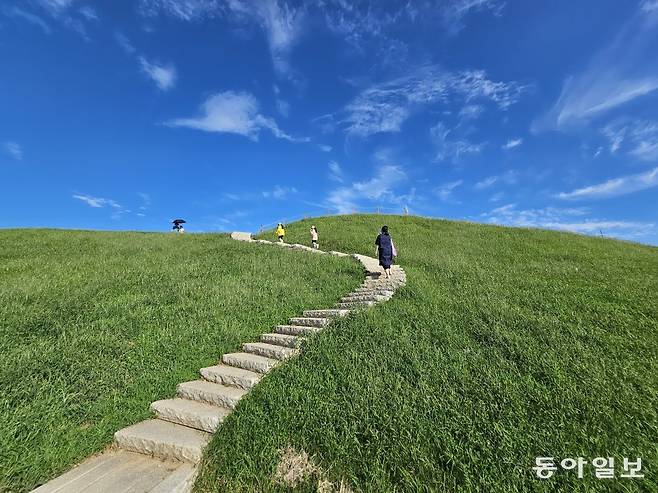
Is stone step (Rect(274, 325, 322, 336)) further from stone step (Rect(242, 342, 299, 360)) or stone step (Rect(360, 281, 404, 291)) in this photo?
stone step (Rect(360, 281, 404, 291))

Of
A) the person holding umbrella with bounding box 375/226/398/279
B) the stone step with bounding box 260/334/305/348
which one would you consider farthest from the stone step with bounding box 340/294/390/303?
the stone step with bounding box 260/334/305/348

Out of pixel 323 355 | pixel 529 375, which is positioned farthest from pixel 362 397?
pixel 529 375

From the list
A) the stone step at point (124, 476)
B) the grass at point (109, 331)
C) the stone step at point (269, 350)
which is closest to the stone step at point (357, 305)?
the grass at point (109, 331)

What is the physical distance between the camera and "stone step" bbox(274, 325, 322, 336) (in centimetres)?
930

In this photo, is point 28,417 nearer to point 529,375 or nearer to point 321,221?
point 529,375

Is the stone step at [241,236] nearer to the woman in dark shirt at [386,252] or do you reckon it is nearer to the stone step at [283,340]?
the woman in dark shirt at [386,252]

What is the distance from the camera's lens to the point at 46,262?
56.5 feet

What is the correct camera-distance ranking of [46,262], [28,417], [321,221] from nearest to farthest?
1. [28,417]
2. [46,262]
3. [321,221]

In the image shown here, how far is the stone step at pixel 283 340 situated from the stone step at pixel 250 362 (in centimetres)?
75

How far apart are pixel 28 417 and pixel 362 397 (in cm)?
541

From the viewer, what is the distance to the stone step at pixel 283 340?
8.78 metres

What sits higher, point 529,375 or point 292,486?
point 529,375

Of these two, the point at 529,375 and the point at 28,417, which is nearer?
the point at 28,417

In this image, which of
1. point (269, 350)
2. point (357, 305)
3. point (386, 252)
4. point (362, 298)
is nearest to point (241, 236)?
point (386, 252)
